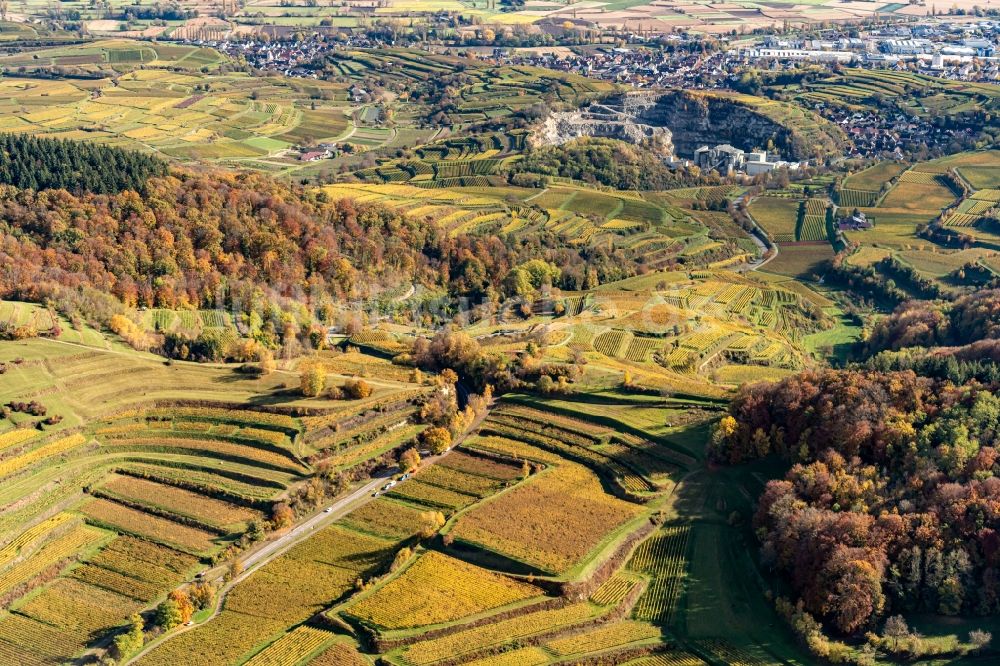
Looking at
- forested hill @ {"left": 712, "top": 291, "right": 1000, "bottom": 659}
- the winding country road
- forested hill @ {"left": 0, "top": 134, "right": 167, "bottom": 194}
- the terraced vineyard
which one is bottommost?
the winding country road

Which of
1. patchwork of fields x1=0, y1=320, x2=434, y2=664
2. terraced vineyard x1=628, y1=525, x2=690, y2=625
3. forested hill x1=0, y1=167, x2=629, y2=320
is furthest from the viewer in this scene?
forested hill x1=0, y1=167, x2=629, y2=320

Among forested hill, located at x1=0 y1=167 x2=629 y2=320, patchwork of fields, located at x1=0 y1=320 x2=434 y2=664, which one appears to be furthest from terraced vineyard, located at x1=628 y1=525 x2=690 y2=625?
forested hill, located at x1=0 y1=167 x2=629 y2=320

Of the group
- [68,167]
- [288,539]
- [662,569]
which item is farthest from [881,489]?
[68,167]

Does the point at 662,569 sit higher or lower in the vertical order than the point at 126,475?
higher

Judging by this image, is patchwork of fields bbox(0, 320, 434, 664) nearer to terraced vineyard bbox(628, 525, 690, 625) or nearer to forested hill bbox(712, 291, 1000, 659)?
terraced vineyard bbox(628, 525, 690, 625)

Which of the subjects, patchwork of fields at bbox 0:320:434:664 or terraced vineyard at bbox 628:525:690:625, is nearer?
terraced vineyard at bbox 628:525:690:625

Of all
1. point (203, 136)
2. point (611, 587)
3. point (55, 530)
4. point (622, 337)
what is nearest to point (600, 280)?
point (622, 337)

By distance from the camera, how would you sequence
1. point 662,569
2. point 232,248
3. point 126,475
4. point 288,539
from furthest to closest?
point 232,248, point 126,475, point 288,539, point 662,569

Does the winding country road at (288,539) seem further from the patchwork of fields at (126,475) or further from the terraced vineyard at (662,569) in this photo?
the terraced vineyard at (662,569)

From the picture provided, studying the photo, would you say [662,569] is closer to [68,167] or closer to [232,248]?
[232,248]
